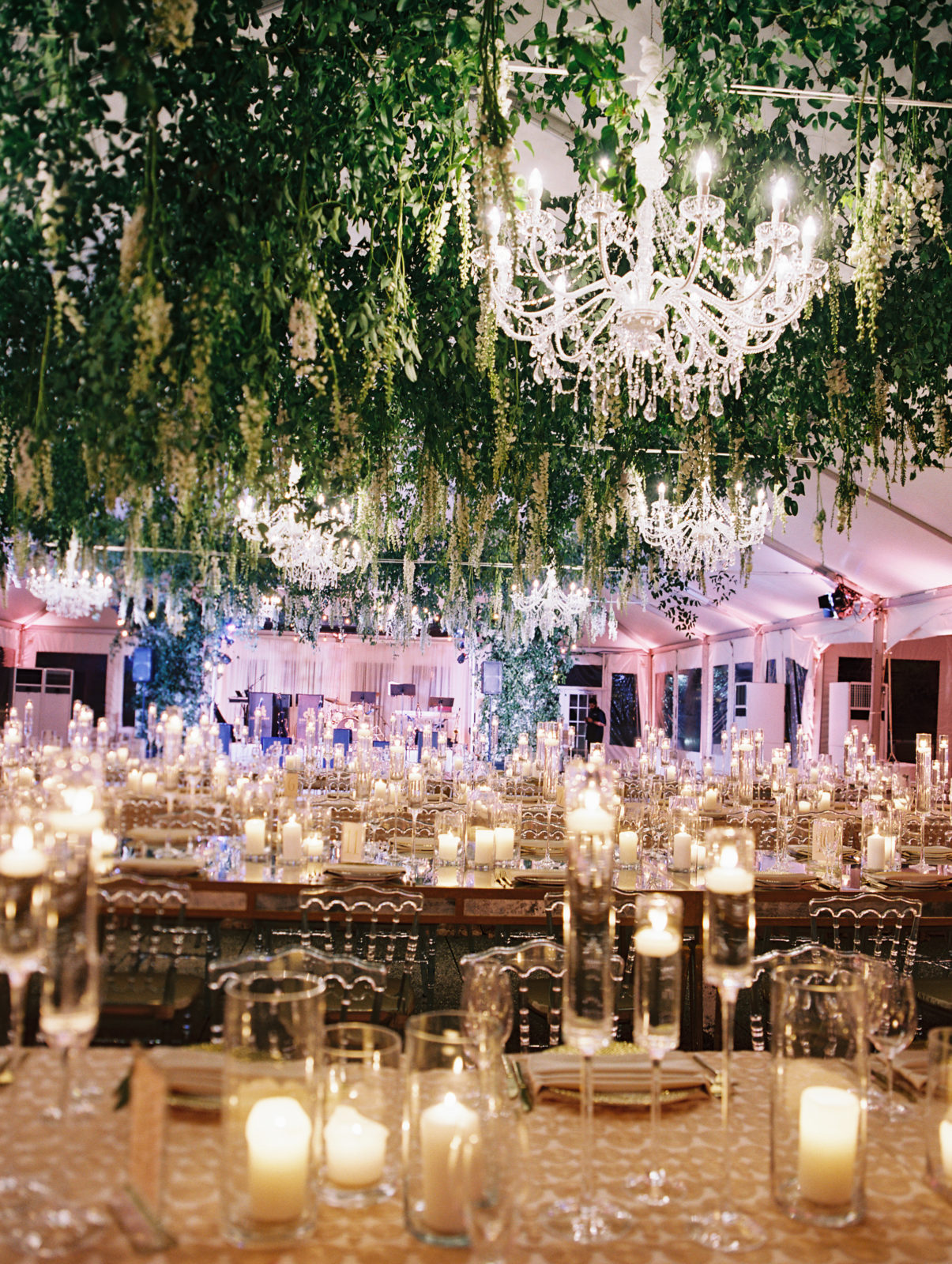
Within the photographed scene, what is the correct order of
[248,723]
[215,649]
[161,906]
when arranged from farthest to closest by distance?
1. [248,723]
2. [215,649]
3. [161,906]

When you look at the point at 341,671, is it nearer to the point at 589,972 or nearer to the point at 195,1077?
the point at 195,1077

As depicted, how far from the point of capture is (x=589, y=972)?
1290 mm

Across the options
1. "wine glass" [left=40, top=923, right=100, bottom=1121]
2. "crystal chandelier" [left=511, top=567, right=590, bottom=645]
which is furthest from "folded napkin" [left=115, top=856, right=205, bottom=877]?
"crystal chandelier" [left=511, top=567, right=590, bottom=645]

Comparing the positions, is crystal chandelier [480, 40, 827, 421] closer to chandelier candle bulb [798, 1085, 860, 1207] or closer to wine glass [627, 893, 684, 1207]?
wine glass [627, 893, 684, 1207]

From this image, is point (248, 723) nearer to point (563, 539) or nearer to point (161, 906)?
point (563, 539)

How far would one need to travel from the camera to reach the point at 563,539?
10922 millimetres

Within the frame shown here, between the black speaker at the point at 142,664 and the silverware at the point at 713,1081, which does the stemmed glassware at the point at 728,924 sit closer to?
the silverware at the point at 713,1081

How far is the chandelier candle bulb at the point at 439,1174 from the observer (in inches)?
45.5

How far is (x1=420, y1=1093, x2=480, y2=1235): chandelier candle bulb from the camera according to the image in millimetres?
1156

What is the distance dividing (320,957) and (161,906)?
0.86 metres

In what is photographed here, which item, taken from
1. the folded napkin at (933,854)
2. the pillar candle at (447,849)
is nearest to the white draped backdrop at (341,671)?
the folded napkin at (933,854)

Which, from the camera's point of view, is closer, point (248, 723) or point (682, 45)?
point (682, 45)

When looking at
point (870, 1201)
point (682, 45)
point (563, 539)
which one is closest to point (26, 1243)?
point (870, 1201)

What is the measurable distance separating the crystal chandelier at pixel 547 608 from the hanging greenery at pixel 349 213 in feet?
23.3
